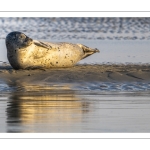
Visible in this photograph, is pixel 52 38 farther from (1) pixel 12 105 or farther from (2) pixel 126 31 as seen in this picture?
(1) pixel 12 105

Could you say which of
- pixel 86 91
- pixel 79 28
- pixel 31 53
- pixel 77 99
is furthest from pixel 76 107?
pixel 79 28

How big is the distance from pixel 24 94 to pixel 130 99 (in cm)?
155

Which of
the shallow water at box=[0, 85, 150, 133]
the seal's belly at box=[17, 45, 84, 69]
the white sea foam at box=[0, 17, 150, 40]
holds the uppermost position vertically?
the white sea foam at box=[0, 17, 150, 40]

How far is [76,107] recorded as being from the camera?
9.35m

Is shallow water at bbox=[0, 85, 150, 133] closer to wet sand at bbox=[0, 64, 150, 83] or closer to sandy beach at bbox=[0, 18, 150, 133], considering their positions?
sandy beach at bbox=[0, 18, 150, 133]

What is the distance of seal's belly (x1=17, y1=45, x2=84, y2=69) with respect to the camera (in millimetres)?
12758

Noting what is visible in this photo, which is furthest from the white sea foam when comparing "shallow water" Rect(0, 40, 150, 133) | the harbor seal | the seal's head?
"shallow water" Rect(0, 40, 150, 133)

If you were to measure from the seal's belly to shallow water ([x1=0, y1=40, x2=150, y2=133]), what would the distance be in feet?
4.67

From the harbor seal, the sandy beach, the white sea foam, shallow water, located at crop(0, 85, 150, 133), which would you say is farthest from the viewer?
the white sea foam

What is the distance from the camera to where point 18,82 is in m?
11.6

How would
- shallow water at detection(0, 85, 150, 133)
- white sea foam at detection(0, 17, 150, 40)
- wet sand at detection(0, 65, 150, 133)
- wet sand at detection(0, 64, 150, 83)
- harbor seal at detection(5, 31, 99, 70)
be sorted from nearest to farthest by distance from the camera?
shallow water at detection(0, 85, 150, 133), wet sand at detection(0, 65, 150, 133), wet sand at detection(0, 64, 150, 83), harbor seal at detection(5, 31, 99, 70), white sea foam at detection(0, 17, 150, 40)

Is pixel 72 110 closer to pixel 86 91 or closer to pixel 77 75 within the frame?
pixel 86 91

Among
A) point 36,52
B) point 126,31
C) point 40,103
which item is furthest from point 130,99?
point 126,31
